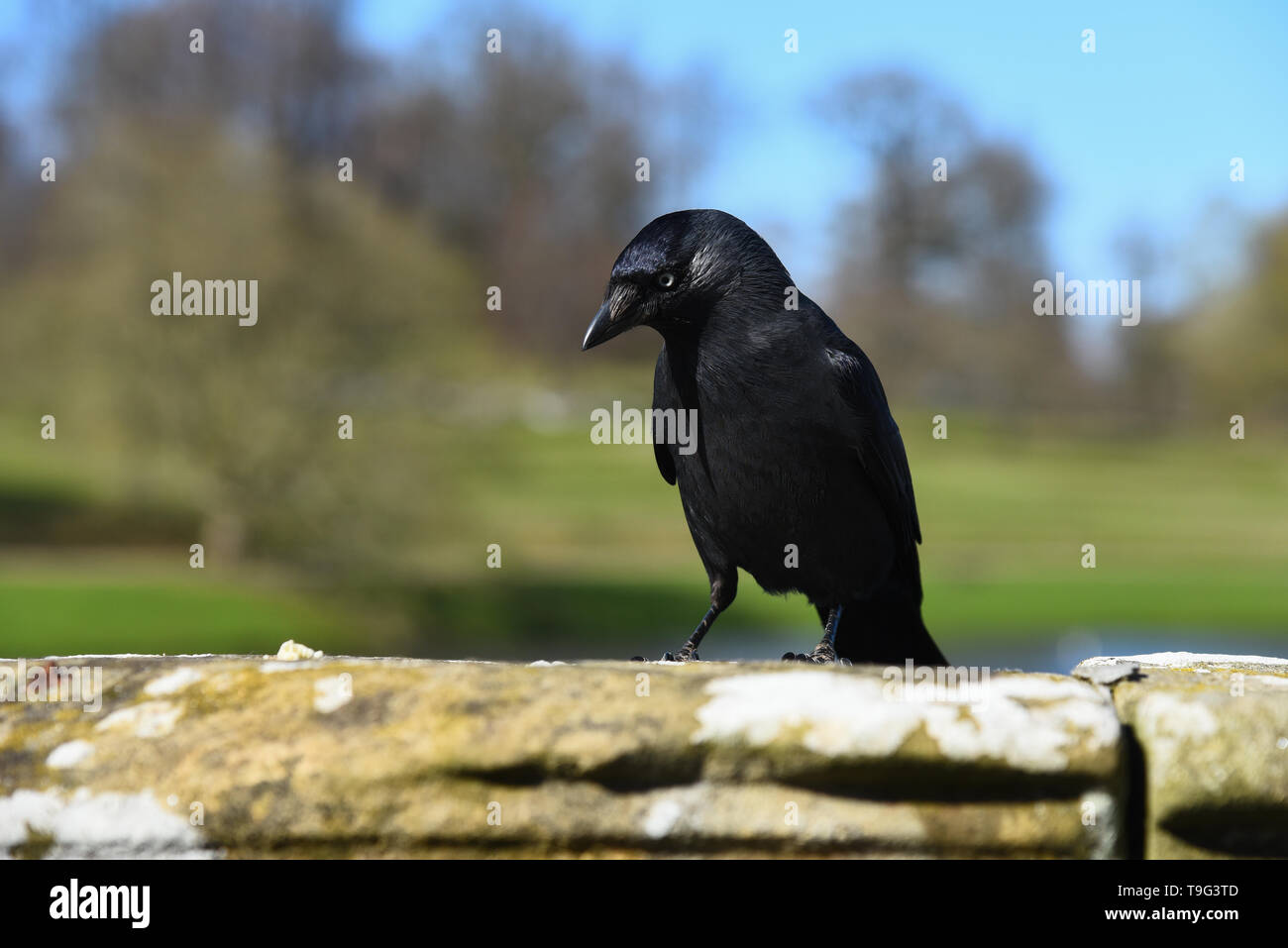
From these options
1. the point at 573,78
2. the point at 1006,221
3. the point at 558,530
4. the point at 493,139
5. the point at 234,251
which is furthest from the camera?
the point at 493,139

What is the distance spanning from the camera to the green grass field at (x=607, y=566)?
22.8 meters

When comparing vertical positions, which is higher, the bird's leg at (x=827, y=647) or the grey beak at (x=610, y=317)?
the grey beak at (x=610, y=317)

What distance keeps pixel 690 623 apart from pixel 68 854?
23392 millimetres

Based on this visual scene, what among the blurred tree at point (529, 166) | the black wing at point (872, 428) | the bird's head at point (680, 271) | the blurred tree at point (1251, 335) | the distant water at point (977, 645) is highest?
the blurred tree at point (529, 166)

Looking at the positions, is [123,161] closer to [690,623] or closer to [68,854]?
[690,623]

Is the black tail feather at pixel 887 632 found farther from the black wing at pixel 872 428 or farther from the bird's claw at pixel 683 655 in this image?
the bird's claw at pixel 683 655

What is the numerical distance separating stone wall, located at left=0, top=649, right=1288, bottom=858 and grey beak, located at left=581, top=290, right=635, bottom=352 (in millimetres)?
1184

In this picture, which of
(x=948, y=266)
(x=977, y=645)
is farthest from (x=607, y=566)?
(x=948, y=266)

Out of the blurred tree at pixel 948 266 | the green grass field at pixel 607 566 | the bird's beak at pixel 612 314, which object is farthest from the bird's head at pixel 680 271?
the blurred tree at pixel 948 266

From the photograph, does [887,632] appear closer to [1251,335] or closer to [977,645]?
[977,645]

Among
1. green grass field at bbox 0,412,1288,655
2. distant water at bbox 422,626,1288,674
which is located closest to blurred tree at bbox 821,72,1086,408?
green grass field at bbox 0,412,1288,655

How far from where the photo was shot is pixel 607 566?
3319 centimetres

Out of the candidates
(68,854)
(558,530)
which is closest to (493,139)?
(558,530)
